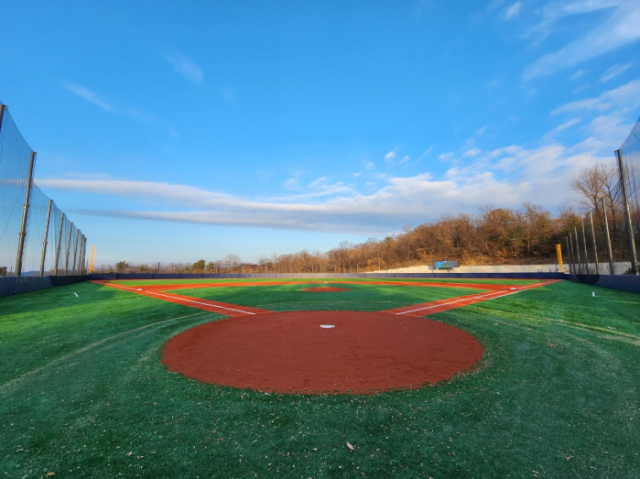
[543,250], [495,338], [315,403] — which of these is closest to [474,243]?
[543,250]

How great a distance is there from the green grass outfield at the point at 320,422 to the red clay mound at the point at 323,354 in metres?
0.33

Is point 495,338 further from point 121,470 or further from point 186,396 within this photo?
point 121,470

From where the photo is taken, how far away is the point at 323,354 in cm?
523

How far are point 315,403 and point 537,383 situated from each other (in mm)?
2872

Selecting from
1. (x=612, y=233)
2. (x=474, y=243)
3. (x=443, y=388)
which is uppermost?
(x=474, y=243)

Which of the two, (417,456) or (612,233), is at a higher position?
(612,233)

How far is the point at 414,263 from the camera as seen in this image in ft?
229

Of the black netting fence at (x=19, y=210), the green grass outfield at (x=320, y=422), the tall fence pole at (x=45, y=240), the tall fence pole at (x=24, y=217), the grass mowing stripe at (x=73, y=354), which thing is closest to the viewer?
the green grass outfield at (x=320, y=422)

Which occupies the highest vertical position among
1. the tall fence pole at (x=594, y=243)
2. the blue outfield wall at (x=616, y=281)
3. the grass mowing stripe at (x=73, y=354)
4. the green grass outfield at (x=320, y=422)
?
the tall fence pole at (x=594, y=243)

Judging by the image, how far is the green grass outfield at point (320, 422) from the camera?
2.23 meters

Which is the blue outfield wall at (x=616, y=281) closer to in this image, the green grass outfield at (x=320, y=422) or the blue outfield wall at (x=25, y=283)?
the green grass outfield at (x=320, y=422)

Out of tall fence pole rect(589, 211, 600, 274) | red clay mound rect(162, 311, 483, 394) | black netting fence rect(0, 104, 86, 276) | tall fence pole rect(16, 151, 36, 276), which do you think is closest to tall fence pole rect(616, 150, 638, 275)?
tall fence pole rect(589, 211, 600, 274)

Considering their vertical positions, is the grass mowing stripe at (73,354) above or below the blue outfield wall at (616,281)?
below

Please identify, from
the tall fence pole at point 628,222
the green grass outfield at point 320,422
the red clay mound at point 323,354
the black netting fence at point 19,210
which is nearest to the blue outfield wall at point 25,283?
the black netting fence at point 19,210
